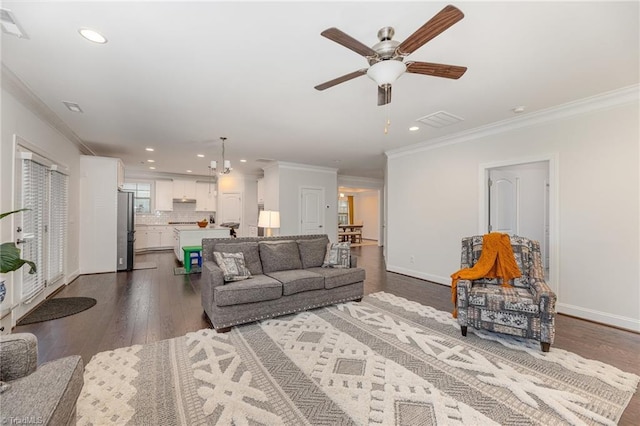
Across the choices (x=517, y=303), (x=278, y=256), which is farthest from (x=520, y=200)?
(x=278, y=256)

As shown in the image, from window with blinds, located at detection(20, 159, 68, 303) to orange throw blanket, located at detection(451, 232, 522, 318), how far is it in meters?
5.04

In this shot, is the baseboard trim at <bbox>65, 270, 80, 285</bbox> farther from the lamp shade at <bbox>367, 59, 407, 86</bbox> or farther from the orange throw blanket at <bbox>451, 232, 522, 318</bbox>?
the orange throw blanket at <bbox>451, 232, 522, 318</bbox>

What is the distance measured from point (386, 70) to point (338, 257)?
2656 millimetres

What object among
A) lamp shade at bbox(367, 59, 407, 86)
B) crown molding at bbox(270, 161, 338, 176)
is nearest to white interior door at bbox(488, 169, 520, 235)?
lamp shade at bbox(367, 59, 407, 86)

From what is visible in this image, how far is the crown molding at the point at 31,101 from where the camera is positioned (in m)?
2.72

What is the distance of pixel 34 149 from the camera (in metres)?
3.46

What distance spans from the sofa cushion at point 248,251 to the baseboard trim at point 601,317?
157 inches

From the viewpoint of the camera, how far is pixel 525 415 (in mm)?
1755

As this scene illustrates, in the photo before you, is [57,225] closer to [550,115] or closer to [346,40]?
[346,40]

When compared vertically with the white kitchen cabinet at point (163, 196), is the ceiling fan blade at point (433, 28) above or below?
above

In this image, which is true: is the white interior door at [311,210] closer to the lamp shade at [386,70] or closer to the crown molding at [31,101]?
the crown molding at [31,101]

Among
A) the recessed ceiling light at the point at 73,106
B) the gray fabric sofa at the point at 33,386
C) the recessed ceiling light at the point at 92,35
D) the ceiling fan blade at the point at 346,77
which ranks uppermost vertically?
the recessed ceiling light at the point at 92,35

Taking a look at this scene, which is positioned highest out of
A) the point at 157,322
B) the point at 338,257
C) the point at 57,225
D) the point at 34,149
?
the point at 34,149

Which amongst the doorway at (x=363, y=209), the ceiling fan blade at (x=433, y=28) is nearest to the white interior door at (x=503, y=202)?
the ceiling fan blade at (x=433, y=28)
